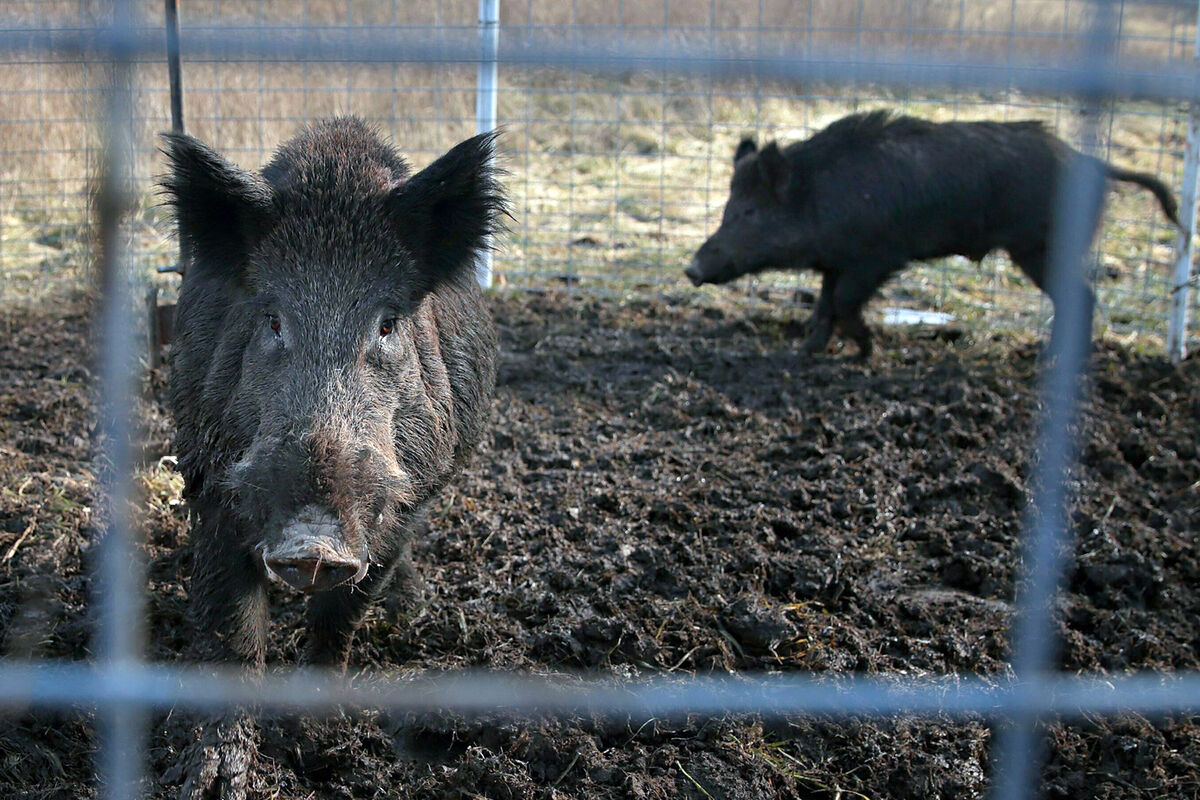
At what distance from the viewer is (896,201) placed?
6.90m

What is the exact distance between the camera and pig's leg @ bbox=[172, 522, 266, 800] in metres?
2.88

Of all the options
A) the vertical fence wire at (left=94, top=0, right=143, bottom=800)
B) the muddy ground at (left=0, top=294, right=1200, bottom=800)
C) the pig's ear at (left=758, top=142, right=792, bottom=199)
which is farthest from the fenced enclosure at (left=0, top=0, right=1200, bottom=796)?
the pig's ear at (left=758, top=142, right=792, bottom=199)

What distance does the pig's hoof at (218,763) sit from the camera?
2850 millimetres

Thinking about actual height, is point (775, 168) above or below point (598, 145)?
above

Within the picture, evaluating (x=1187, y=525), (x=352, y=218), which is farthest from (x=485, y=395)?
(x=1187, y=525)

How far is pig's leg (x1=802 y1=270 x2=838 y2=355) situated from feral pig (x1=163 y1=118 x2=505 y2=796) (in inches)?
153

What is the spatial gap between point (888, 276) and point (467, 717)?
15.2ft

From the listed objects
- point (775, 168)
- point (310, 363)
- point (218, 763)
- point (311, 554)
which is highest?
point (775, 168)

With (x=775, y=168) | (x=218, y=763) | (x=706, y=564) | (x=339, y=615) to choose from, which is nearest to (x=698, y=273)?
(x=775, y=168)

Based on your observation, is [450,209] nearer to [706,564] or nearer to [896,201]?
[706,564]

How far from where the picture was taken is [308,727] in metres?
3.14

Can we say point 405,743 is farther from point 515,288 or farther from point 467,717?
point 515,288

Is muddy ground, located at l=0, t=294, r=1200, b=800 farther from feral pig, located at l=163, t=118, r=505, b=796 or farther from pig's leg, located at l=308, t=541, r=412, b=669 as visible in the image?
feral pig, located at l=163, t=118, r=505, b=796

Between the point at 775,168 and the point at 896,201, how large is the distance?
0.79 meters
